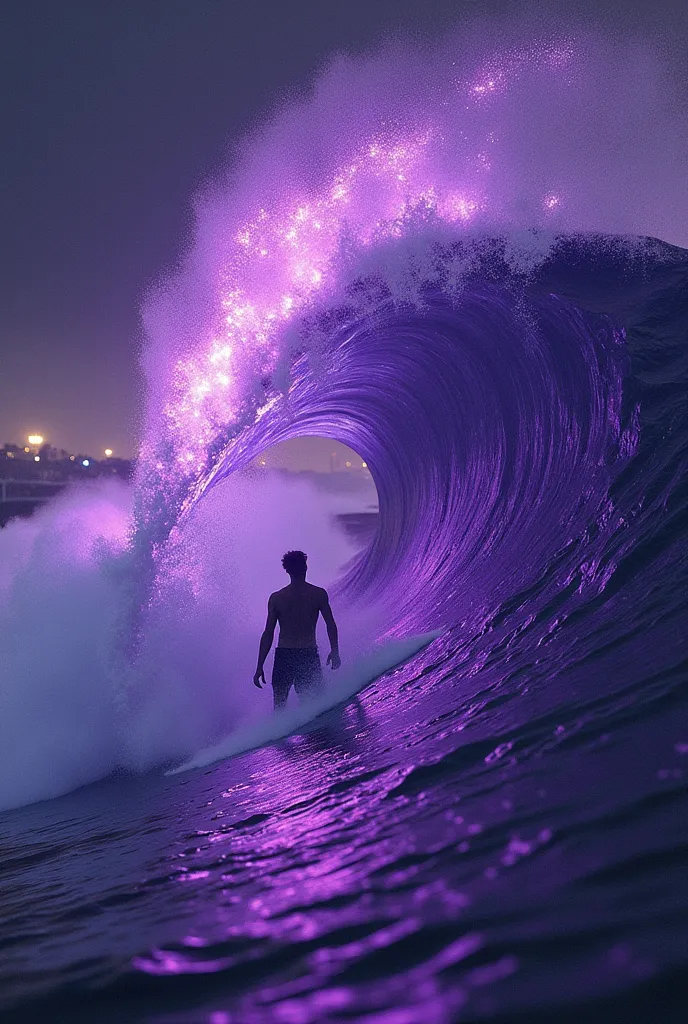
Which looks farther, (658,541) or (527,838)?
(658,541)

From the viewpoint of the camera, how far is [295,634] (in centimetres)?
633

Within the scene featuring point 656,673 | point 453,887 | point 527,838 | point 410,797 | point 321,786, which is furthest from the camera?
point 321,786

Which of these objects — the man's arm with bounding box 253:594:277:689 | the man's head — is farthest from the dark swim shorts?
the man's head

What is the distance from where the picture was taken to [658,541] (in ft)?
15.7

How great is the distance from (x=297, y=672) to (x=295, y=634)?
0.32 meters

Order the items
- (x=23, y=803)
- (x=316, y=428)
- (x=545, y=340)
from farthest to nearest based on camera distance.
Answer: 1. (x=316, y=428)
2. (x=545, y=340)
3. (x=23, y=803)

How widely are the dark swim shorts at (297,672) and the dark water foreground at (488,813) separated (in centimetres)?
63

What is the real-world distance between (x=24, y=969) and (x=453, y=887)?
52.9 inches

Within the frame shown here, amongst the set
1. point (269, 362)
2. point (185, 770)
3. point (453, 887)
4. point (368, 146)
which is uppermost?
point (368, 146)

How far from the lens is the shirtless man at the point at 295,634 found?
20.7ft

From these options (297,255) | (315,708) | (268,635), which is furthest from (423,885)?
(297,255)

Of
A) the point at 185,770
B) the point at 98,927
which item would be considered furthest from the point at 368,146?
the point at 98,927

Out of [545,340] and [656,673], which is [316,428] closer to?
[545,340]

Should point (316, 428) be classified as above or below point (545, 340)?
above
